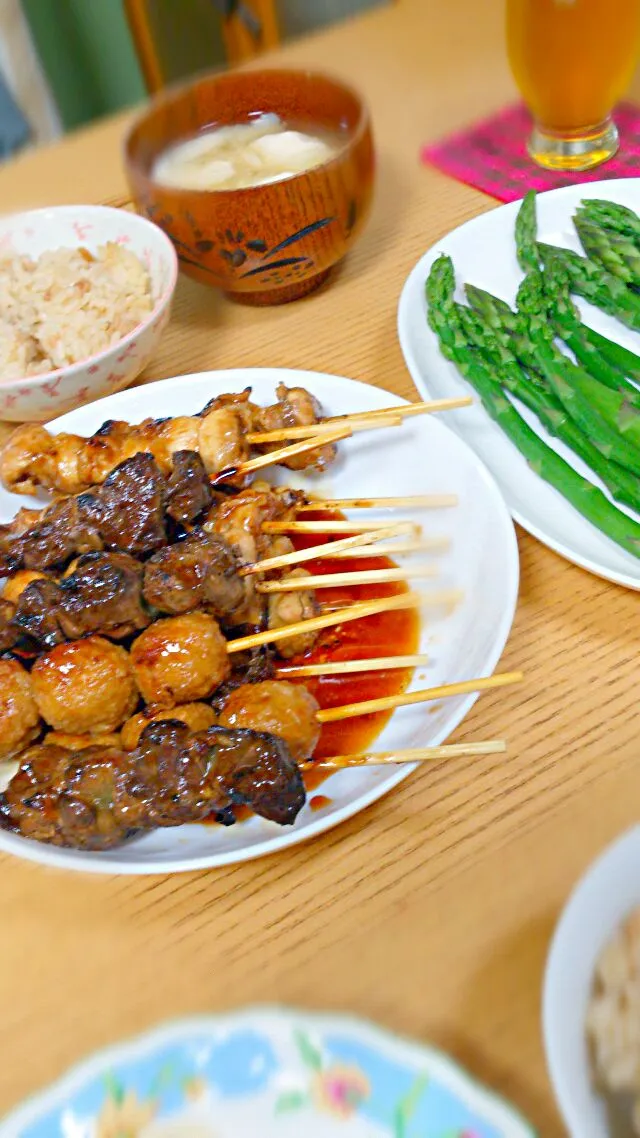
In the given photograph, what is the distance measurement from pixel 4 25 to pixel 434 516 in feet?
16.1

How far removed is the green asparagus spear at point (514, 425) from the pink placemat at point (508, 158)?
73cm

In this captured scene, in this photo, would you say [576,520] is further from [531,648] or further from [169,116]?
[169,116]

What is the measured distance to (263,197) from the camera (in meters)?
2.38

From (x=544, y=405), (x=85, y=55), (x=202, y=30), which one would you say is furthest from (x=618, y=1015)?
(x=85, y=55)

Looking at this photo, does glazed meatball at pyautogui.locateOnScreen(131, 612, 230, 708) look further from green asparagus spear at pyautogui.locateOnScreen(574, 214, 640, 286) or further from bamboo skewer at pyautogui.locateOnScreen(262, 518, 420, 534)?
green asparagus spear at pyautogui.locateOnScreen(574, 214, 640, 286)

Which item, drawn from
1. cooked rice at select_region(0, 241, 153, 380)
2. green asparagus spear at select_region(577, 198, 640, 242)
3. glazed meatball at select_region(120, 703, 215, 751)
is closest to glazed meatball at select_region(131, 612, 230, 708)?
glazed meatball at select_region(120, 703, 215, 751)

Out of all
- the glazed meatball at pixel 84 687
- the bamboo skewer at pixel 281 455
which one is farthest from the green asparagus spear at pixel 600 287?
the glazed meatball at pixel 84 687

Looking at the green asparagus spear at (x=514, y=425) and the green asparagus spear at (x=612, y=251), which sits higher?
the green asparagus spear at (x=612, y=251)

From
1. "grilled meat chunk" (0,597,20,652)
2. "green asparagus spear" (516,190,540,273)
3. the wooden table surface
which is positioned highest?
"green asparagus spear" (516,190,540,273)

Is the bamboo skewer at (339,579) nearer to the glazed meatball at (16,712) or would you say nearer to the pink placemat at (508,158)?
the glazed meatball at (16,712)

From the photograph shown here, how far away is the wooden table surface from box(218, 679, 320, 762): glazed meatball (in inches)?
6.9

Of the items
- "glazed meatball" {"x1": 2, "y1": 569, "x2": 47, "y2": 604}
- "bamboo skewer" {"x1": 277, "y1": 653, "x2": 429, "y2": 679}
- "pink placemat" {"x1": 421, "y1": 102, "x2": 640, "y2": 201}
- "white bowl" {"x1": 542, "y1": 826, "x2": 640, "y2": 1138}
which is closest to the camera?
"white bowl" {"x1": 542, "y1": 826, "x2": 640, "y2": 1138}

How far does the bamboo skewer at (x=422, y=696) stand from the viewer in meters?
1.53

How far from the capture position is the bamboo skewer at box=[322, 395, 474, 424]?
1943mm
